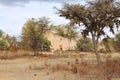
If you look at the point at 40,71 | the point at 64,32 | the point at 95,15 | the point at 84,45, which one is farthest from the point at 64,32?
the point at 40,71

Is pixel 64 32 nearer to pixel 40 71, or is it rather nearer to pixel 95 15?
pixel 95 15

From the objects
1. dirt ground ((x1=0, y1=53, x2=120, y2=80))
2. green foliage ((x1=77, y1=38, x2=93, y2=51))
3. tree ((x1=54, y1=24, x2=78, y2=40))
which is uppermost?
tree ((x1=54, y1=24, x2=78, y2=40))

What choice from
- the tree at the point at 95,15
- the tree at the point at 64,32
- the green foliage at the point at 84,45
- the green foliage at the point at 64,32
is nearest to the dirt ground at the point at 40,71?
the tree at the point at 95,15

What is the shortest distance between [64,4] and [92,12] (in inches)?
107

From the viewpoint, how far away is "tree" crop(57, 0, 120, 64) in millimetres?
28156

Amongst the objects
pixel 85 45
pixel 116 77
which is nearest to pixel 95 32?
pixel 116 77

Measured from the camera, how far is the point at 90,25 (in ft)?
Result: 95.1

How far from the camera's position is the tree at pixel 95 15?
28156 mm

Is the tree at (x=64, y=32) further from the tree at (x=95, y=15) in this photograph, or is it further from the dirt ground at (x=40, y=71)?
the tree at (x=95, y=15)

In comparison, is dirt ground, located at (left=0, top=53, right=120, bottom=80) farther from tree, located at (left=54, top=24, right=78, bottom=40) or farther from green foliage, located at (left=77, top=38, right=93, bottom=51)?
tree, located at (left=54, top=24, right=78, bottom=40)

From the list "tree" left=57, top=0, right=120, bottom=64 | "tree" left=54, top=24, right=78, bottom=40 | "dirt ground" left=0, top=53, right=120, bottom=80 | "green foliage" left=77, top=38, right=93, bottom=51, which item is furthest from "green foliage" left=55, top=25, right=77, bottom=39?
"tree" left=57, top=0, right=120, bottom=64

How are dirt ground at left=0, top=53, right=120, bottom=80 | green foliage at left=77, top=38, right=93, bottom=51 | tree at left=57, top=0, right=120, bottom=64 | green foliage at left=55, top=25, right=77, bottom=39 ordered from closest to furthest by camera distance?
1. dirt ground at left=0, top=53, right=120, bottom=80
2. tree at left=57, top=0, right=120, bottom=64
3. green foliage at left=77, top=38, right=93, bottom=51
4. green foliage at left=55, top=25, right=77, bottom=39

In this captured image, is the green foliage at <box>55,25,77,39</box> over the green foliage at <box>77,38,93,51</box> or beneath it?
over

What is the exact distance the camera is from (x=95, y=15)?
2838 centimetres
